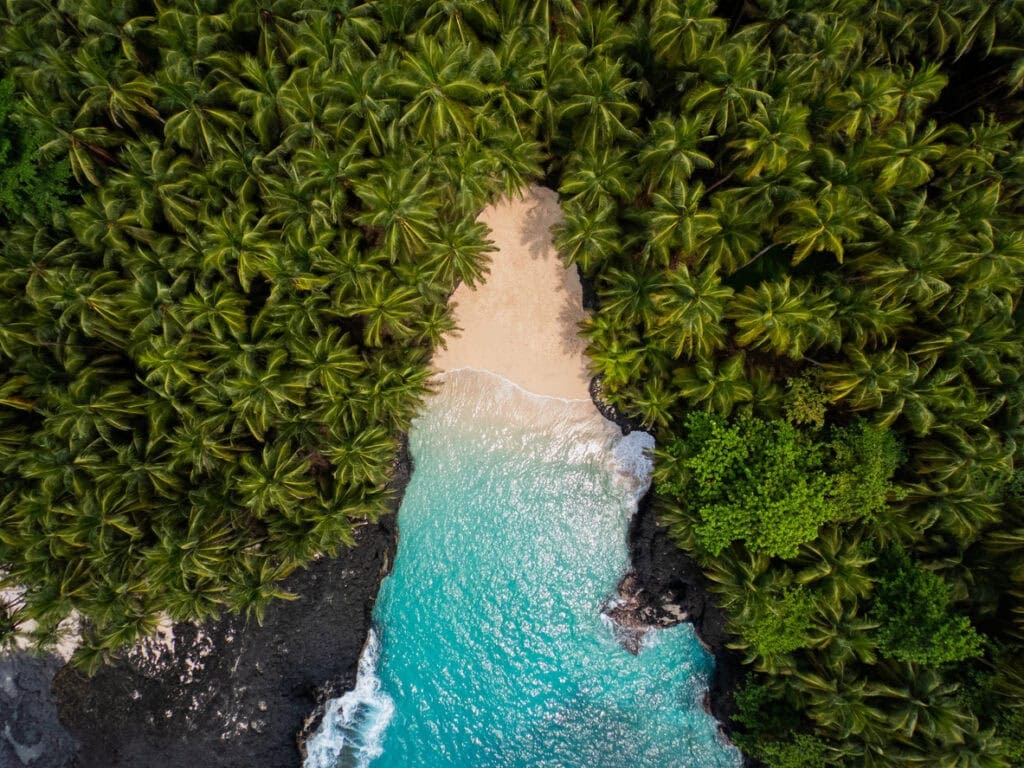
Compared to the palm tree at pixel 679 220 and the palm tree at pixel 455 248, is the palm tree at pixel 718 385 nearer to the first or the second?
the palm tree at pixel 679 220

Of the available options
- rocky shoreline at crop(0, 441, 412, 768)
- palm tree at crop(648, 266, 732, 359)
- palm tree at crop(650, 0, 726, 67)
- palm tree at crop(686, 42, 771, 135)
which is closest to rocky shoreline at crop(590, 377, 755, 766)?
palm tree at crop(648, 266, 732, 359)

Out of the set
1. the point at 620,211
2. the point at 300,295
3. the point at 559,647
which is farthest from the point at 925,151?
the point at 559,647

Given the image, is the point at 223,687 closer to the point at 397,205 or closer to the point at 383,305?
the point at 383,305

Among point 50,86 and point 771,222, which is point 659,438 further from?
Answer: point 50,86

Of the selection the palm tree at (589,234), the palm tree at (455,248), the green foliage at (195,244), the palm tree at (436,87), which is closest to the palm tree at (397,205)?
the green foliage at (195,244)

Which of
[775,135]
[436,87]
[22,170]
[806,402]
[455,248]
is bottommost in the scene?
[22,170]

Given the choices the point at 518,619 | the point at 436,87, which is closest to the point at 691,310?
the point at 436,87
